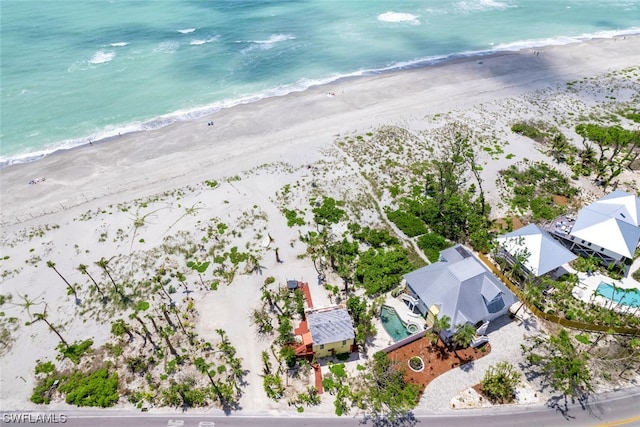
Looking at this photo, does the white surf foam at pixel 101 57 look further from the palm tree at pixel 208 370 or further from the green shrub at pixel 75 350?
the palm tree at pixel 208 370

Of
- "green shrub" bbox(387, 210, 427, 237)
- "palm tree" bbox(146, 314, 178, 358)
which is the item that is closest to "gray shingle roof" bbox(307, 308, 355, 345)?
"palm tree" bbox(146, 314, 178, 358)

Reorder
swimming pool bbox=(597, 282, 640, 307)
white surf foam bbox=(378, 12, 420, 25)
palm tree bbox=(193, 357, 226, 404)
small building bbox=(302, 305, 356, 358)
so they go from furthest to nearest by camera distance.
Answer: white surf foam bbox=(378, 12, 420, 25) → swimming pool bbox=(597, 282, 640, 307) → small building bbox=(302, 305, 356, 358) → palm tree bbox=(193, 357, 226, 404)

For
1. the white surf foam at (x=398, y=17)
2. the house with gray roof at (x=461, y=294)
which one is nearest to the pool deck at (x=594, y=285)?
the house with gray roof at (x=461, y=294)

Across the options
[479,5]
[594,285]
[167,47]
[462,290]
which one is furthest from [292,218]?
[479,5]

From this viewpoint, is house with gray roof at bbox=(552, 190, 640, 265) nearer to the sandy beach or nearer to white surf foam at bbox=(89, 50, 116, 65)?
the sandy beach

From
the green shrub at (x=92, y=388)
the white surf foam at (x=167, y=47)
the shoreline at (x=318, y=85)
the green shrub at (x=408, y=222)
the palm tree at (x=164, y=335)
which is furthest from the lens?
the white surf foam at (x=167, y=47)

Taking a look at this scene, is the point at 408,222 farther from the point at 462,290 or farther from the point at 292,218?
the point at 292,218
